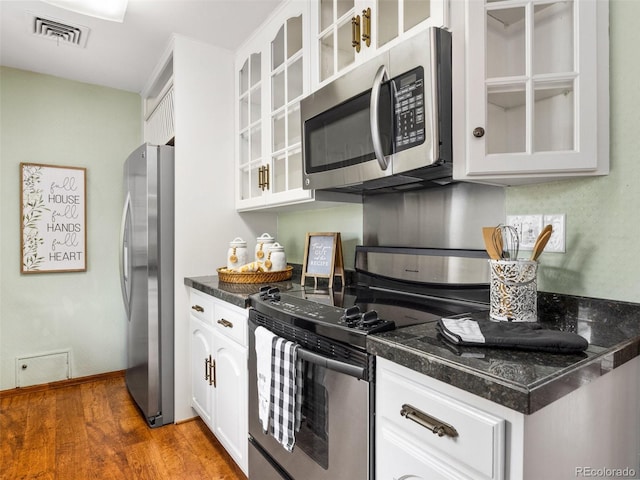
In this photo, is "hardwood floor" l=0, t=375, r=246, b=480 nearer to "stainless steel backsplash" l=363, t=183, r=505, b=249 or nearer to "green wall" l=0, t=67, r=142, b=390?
"green wall" l=0, t=67, r=142, b=390

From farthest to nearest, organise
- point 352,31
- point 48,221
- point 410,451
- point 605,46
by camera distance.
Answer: point 48,221 < point 352,31 < point 605,46 < point 410,451

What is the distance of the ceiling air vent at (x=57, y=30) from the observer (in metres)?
2.11

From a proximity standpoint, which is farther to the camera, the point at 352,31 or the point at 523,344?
the point at 352,31

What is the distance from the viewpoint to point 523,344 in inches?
31.1

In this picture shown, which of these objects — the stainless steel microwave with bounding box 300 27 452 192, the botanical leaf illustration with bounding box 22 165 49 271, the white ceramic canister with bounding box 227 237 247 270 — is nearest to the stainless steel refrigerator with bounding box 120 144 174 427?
the white ceramic canister with bounding box 227 237 247 270

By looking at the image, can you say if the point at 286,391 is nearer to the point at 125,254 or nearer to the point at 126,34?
the point at 125,254

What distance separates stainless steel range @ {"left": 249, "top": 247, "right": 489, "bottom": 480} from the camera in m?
1.02

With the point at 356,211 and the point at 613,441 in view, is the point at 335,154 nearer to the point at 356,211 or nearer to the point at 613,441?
the point at 356,211

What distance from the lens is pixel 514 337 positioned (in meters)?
0.81

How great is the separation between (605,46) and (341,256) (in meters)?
1.26

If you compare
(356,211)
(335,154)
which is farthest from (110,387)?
(335,154)

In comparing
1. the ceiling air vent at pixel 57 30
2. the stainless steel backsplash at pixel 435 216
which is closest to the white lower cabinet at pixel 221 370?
the stainless steel backsplash at pixel 435 216

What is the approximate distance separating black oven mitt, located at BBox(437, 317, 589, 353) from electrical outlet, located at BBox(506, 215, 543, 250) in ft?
1.27

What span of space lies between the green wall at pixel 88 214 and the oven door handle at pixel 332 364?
2.55 m
